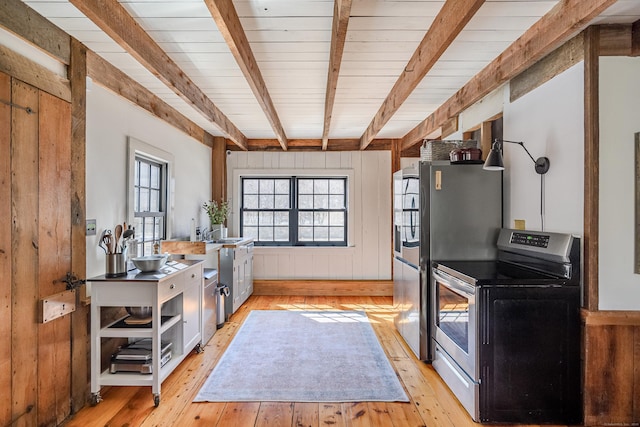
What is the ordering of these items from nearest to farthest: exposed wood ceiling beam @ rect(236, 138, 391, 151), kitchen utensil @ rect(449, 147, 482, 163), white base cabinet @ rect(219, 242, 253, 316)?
1. kitchen utensil @ rect(449, 147, 482, 163)
2. white base cabinet @ rect(219, 242, 253, 316)
3. exposed wood ceiling beam @ rect(236, 138, 391, 151)

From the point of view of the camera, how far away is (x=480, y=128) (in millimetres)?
3697

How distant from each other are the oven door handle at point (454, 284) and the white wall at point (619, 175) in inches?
29.7

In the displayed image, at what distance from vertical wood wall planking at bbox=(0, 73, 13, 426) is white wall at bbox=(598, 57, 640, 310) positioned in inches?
132

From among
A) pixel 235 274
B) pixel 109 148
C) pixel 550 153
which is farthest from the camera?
pixel 235 274

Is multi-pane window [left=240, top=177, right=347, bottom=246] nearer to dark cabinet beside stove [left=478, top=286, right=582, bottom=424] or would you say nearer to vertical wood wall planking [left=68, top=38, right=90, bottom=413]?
vertical wood wall planking [left=68, top=38, right=90, bottom=413]

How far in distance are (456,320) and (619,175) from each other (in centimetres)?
139

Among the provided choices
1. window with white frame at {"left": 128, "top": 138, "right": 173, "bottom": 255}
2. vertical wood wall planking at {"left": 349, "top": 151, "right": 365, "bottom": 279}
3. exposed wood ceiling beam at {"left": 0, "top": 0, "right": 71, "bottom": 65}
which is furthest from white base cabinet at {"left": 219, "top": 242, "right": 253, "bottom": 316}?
exposed wood ceiling beam at {"left": 0, "top": 0, "right": 71, "bottom": 65}

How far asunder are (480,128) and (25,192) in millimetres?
3732

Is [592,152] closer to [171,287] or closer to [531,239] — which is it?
[531,239]

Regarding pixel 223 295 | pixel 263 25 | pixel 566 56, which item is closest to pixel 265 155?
pixel 223 295

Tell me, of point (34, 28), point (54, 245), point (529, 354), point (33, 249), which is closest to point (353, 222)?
point (529, 354)

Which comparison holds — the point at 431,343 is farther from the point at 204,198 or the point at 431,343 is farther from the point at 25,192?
the point at 204,198

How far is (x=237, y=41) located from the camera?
2234 millimetres

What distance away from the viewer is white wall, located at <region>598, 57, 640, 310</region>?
2217 millimetres
